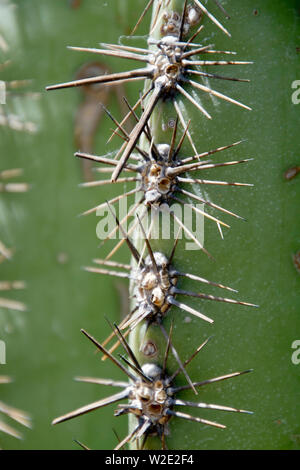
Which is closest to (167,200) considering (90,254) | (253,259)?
(253,259)

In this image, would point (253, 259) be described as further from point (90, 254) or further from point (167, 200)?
point (90, 254)

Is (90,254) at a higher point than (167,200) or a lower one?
higher

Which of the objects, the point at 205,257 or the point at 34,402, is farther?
the point at 34,402

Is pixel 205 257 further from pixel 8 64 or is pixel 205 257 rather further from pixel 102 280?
pixel 8 64

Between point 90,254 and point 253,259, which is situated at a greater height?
point 90,254

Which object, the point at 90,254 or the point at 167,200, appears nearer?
the point at 167,200

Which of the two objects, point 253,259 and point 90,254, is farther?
point 90,254
